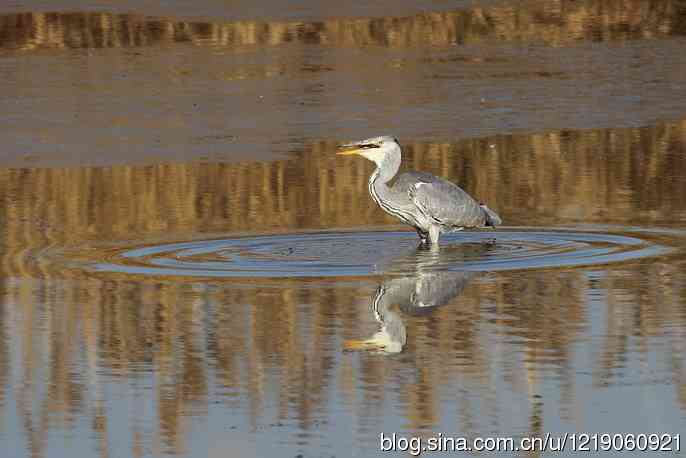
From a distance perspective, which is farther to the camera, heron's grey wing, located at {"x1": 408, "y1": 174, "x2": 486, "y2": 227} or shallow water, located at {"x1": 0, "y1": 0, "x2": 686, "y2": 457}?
heron's grey wing, located at {"x1": 408, "y1": 174, "x2": 486, "y2": 227}

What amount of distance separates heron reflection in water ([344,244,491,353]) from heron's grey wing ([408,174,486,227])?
1.05ft

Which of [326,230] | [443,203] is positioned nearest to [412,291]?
[443,203]

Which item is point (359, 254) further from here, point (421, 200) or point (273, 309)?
point (273, 309)

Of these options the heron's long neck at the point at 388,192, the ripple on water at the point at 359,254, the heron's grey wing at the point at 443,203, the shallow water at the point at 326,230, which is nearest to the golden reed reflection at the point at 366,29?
the shallow water at the point at 326,230

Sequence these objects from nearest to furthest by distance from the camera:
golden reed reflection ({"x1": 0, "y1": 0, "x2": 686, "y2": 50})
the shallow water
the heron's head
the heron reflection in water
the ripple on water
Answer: the shallow water → the heron reflection in water → the ripple on water → the heron's head → golden reed reflection ({"x1": 0, "y1": 0, "x2": 686, "y2": 50})

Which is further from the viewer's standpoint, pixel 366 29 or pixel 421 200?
pixel 366 29

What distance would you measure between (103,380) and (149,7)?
50.9 feet

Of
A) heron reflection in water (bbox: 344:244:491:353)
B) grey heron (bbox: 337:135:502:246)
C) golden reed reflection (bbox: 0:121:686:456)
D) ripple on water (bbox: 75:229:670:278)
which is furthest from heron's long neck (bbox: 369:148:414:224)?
golden reed reflection (bbox: 0:121:686:456)

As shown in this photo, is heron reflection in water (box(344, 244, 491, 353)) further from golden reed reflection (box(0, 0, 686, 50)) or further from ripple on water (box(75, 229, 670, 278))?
Answer: golden reed reflection (box(0, 0, 686, 50))

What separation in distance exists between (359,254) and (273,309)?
Answer: 189 cm

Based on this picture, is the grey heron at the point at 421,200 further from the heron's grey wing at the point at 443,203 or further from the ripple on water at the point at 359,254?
the ripple on water at the point at 359,254

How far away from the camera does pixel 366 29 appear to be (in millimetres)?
21531

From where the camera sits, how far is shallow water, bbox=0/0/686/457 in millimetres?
6957

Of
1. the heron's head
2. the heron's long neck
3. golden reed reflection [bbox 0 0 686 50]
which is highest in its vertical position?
the heron's head
